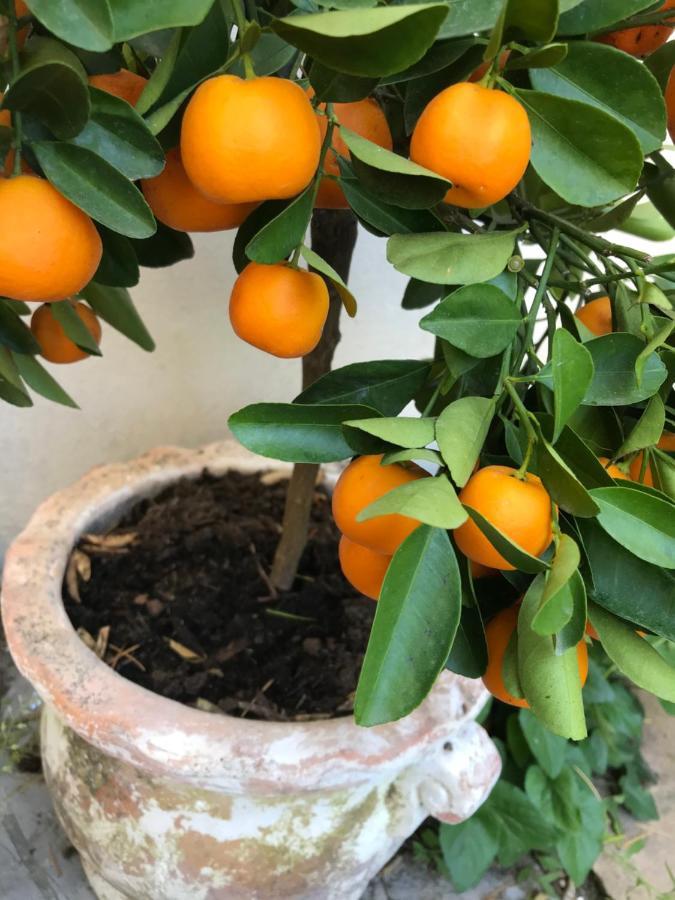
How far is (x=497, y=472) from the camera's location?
0.37m

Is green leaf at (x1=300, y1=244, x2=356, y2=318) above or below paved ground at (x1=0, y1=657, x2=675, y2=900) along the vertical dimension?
above

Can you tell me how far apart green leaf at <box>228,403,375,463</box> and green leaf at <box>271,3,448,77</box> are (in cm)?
17

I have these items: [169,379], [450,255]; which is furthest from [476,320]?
[169,379]

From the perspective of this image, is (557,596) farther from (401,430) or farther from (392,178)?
(392,178)

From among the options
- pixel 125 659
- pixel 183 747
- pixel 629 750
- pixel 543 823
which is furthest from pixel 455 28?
pixel 629 750

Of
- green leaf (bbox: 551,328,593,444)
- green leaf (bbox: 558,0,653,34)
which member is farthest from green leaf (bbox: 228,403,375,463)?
green leaf (bbox: 558,0,653,34)

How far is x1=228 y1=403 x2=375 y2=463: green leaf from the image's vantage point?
1.38 ft

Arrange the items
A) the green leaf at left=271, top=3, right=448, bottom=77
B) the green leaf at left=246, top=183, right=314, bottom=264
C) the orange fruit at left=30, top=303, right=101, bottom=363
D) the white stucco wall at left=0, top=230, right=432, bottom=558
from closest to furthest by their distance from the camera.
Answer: the green leaf at left=271, top=3, right=448, bottom=77
the green leaf at left=246, top=183, right=314, bottom=264
the orange fruit at left=30, top=303, right=101, bottom=363
the white stucco wall at left=0, top=230, right=432, bottom=558

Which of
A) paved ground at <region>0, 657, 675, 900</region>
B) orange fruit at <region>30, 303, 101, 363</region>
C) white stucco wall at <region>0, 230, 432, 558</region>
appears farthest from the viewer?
white stucco wall at <region>0, 230, 432, 558</region>

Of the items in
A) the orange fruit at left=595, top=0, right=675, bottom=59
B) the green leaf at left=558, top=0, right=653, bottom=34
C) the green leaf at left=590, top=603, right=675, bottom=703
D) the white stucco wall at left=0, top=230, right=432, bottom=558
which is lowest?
the white stucco wall at left=0, top=230, right=432, bottom=558

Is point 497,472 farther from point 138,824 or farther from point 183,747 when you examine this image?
point 138,824

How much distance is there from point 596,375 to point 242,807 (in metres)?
0.57

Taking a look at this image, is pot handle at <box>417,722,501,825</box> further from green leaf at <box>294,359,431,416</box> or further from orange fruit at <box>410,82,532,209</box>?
orange fruit at <box>410,82,532,209</box>

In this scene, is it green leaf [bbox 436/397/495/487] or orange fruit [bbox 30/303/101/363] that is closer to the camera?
green leaf [bbox 436/397/495/487]
